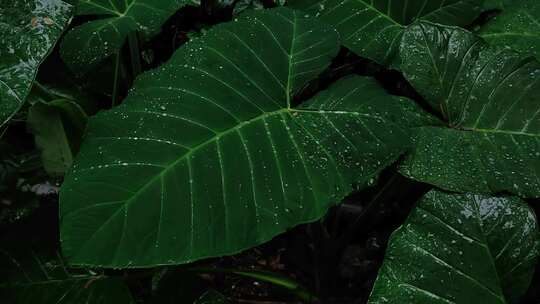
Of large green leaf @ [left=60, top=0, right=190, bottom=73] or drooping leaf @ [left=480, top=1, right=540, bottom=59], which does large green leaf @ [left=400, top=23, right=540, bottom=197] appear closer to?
drooping leaf @ [left=480, top=1, right=540, bottom=59]

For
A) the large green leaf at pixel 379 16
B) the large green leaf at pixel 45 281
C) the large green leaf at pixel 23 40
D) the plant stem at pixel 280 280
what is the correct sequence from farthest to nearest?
the plant stem at pixel 280 280
the large green leaf at pixel 379 16
the large green leaf at pixel 45 281
the large green leaf at pixel 23 40

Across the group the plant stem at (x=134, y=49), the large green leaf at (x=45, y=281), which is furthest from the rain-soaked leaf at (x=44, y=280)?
the plant stem at (x=134, y=49)

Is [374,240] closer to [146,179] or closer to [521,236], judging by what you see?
[521,236]

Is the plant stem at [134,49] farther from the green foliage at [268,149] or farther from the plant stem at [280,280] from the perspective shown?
the plant stem at [280,280]

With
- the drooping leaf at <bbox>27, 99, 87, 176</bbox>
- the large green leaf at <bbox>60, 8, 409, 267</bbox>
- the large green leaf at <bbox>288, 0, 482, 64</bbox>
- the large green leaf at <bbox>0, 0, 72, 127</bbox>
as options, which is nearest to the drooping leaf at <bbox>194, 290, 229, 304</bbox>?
the large green leaf at <bbox>60, 8, 409, 267</bbox>

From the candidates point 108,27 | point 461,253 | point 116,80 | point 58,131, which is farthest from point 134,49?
point 461,253
